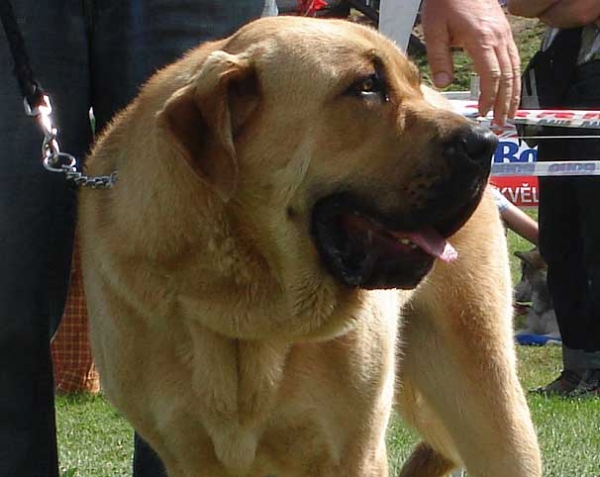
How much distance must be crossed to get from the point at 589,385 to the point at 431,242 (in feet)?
11.1

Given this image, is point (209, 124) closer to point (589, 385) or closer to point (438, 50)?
point (438, 50)

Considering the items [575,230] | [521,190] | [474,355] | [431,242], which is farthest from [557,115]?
[521,190]

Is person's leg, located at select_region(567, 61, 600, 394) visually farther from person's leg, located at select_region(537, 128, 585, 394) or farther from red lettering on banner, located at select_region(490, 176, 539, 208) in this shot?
red lettering on banner, located at select_region(490, 176, 539, 208)

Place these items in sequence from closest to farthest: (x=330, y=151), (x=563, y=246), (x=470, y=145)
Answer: (x=470, y=145) < (x=330, y=151) < (x=563, y=246)

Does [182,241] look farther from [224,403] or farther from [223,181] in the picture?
[224,403]

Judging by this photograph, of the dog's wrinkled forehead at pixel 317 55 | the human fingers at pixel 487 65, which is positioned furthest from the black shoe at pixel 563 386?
the dog's wrinkled forehead at pixel 317 55

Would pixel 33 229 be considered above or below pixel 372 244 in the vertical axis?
below

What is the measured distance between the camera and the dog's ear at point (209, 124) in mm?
2242

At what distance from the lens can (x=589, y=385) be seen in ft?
17.8

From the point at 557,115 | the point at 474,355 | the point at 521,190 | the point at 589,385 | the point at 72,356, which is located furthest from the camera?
the point at 521,190

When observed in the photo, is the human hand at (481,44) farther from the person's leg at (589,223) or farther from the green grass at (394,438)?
the person's leg at (589,223)

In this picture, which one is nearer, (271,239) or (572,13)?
(271,239)

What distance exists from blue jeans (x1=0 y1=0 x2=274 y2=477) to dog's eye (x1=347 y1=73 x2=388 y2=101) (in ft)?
2.01

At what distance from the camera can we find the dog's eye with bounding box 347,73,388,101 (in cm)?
231
